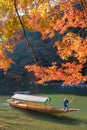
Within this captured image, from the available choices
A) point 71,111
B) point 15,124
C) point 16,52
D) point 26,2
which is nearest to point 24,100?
point 71,111

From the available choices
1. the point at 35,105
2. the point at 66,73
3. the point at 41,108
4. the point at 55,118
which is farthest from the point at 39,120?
the point at 66,73

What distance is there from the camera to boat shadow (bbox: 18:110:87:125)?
27103mm

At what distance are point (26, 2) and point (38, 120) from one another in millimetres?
18024

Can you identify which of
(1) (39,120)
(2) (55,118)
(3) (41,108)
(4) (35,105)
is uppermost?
(4) (35,105)

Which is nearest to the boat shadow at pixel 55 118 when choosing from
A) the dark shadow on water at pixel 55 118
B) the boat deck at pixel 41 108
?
the dark shadow on water at pixel 55 118

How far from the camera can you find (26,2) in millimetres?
11695

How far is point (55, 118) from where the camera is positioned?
29.0 m

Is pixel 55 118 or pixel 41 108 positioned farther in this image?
pixel 41 108

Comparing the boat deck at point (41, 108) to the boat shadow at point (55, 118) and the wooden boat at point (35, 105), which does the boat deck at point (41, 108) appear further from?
the boat shadow at point (55, 118)

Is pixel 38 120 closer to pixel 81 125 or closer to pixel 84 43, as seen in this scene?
pixel 81 125

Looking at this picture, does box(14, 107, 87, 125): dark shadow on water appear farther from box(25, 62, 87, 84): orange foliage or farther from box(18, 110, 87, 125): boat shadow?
box(25, 62, 87, 84): orange foliage

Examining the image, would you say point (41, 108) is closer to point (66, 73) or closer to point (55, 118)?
point (55, 118)

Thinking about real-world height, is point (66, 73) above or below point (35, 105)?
below

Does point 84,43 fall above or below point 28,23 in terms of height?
below
